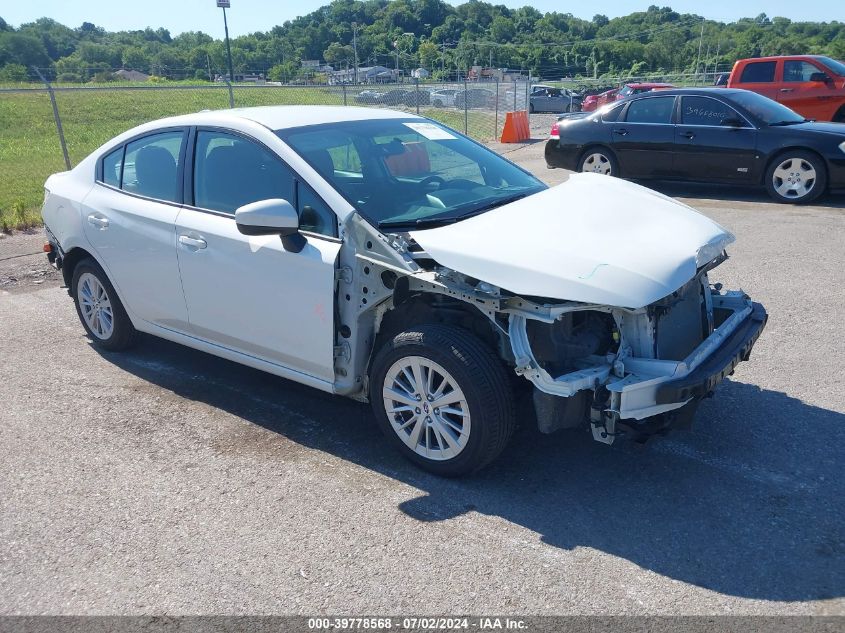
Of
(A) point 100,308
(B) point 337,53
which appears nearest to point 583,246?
(A) point 100,308

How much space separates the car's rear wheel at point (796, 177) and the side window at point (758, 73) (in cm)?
591

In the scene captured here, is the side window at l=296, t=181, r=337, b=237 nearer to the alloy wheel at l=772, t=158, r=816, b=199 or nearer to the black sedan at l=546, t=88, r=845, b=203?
the black sedan at l=546, t=88, r=845, b=203

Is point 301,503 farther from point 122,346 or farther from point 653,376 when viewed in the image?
point 122,346

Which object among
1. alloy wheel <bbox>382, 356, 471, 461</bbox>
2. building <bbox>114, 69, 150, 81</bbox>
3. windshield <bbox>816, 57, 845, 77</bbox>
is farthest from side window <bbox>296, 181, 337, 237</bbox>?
building <bbox>114, 69, 150, 81</bbox>

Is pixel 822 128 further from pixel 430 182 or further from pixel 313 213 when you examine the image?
pixel 313 213

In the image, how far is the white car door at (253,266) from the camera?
3871 millimetres

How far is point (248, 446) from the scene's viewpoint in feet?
13.6

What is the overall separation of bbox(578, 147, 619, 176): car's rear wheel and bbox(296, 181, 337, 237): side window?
8338mm

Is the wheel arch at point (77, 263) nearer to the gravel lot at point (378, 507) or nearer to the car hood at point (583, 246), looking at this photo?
the gravel lot at point (378, 507)

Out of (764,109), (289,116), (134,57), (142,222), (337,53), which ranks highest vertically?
(337,53)

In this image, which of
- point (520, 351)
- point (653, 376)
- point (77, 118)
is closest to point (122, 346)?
point (520, 351)

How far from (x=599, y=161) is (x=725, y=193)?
1.93 metres

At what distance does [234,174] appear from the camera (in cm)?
435

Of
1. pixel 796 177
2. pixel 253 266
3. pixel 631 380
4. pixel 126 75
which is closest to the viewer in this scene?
pixel 631 380
